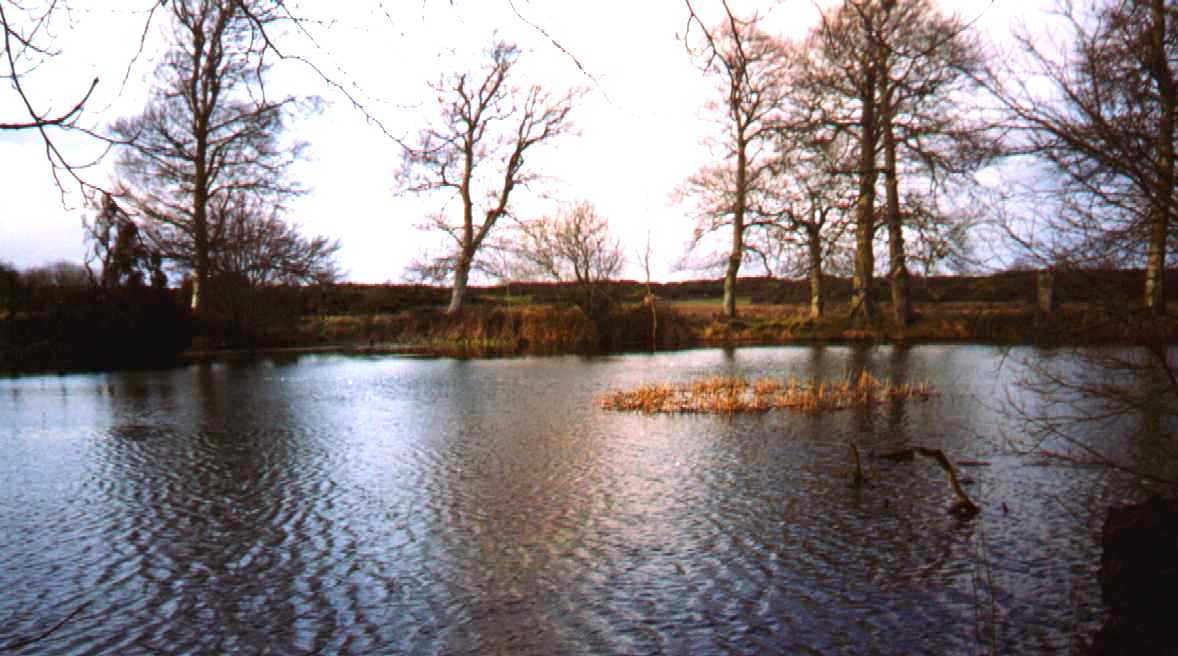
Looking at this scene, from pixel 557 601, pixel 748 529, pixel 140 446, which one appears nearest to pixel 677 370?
pixel 140 446

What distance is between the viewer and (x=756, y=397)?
1288cm

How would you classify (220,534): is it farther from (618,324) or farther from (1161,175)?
(618,324)

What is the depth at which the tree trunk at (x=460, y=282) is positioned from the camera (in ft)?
98.3

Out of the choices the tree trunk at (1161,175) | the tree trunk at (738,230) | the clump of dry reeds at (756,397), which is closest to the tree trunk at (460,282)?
the tree trunk at (738,230)

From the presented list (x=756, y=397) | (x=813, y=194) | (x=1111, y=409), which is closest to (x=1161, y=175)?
(x=1111, y=409)

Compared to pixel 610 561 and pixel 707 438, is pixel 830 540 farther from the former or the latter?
pixel 707 438

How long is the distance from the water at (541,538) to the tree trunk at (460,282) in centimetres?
1791

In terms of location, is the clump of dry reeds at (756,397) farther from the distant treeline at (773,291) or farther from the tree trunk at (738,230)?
the tree trunk at (738,230)

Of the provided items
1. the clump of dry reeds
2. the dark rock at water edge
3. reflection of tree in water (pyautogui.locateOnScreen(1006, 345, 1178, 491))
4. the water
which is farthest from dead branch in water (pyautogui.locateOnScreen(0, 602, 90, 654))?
the clump of dry reeds

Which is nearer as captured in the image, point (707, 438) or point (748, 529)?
point (748, 529)

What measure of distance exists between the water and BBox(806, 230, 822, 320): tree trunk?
12302 mm

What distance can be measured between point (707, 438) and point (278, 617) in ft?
19.5

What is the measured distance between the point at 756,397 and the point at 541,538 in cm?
699

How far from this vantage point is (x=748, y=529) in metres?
6.46
